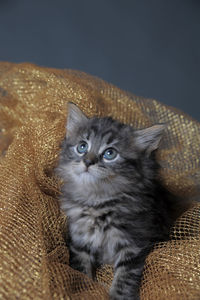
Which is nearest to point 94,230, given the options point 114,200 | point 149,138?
point 114,200

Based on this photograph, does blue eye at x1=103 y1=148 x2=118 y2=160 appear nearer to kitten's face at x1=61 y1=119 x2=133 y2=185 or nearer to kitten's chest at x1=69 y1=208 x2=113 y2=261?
kitten's face at x1=61 y1=119 x2=133 y2=185

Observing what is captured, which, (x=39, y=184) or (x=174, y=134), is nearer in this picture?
(x=39, y=184)

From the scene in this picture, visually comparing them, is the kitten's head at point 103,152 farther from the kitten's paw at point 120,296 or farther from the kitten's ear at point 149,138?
the kitten's paw at point 120,296

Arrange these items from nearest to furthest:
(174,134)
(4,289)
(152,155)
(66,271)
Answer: (4,289) → (66,271) → (152,155) → (174,134)

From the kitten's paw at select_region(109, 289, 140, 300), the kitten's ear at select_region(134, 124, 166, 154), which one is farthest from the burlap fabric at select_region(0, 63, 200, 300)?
the kitten's ear at select_region(134, 124, 166, 154)

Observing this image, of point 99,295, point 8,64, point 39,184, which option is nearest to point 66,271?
point 99,295

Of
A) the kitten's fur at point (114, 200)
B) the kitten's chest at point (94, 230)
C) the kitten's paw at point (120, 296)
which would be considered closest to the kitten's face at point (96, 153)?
the kitten's fur at point (114, 200)

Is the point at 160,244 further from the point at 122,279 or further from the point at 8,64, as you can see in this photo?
the point at 8,64
